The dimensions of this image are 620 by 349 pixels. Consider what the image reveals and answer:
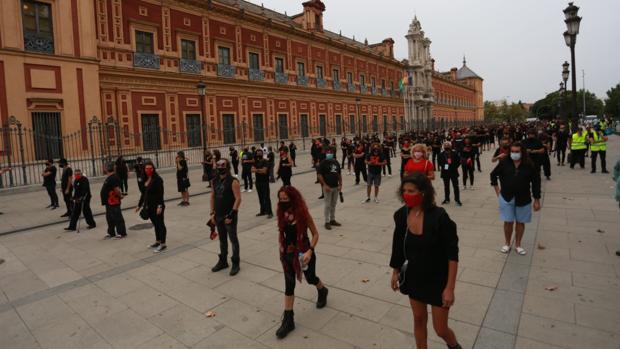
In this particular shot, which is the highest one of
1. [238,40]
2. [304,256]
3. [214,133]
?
[238,40]

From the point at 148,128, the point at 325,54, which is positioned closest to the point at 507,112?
the point at 325,54

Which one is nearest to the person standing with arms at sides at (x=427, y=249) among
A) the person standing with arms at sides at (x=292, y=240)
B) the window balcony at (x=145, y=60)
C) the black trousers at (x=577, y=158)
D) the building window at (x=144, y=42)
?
the person standing with arms at sides at (x=292, y=240)

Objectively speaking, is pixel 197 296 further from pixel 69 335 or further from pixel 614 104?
pixel 614 104

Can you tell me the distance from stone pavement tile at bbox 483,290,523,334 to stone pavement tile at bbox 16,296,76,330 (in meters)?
4.81

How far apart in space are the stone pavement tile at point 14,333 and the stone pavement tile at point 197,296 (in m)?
1.50

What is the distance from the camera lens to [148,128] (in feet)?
69.8

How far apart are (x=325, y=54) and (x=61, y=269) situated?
3255cm

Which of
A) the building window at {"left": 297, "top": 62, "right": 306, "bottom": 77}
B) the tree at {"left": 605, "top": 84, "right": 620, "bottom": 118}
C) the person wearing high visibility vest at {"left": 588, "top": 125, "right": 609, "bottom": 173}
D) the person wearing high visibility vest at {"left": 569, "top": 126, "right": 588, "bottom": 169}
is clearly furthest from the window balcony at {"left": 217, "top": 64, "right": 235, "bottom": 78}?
the tree at {"left": 605, "top": 84, "right": 620, "bottom": 118}

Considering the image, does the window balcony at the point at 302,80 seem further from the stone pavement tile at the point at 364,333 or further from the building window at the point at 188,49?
the stone pavement tile at the point at 364,333

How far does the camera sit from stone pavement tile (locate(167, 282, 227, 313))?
448 cm

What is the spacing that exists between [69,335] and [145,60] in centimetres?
2024

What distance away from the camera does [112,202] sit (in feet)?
25.1

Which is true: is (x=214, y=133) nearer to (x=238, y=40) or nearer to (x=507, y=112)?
(x=238, y=40)

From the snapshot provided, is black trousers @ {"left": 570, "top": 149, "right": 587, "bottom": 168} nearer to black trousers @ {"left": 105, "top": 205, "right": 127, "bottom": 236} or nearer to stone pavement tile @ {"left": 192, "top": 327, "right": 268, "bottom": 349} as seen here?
stone pavement tile @ {"left": 192, "top": 327, "right": 268, "bottom": 349}
